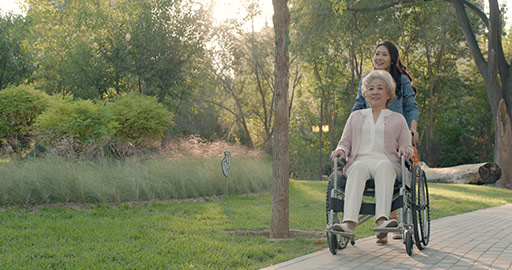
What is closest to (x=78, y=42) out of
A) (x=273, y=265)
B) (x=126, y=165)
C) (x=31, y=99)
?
(x=31, y=99)

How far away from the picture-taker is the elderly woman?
5461mm

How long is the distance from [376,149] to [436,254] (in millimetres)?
1200

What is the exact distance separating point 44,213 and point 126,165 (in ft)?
10.9

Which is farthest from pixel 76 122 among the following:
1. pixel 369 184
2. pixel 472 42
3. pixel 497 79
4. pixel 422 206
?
pixel 497 79

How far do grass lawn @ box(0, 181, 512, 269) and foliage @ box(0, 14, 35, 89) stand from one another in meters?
14.4

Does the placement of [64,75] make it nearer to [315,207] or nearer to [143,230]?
[315,207]

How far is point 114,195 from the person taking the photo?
9.84 metres

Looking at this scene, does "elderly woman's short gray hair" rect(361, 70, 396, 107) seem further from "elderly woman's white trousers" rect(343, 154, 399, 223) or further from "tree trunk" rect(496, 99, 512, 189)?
"tree trunk" rect(496, 99, 512, 189)

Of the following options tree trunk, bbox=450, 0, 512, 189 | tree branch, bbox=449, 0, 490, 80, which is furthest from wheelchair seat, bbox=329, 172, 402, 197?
tree branch, bbox=449, 0, 490, 80

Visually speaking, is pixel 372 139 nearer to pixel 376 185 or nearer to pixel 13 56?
pixel 376 185

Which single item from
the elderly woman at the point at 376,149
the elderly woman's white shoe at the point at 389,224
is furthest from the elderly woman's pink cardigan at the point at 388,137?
the elderly woman's white shoe at the point at 389,224

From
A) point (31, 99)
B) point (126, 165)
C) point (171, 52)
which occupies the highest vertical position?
point (171, 52)

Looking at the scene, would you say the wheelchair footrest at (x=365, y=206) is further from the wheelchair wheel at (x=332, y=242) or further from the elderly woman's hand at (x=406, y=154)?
the elderly woman's hand at (x=406, y=154)

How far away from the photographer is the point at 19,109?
1691cm
